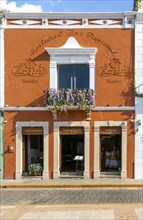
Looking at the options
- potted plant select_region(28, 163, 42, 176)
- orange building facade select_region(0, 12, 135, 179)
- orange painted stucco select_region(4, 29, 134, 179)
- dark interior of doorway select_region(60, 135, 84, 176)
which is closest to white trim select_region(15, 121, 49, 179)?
orange building facade select_region(0, 12, 135, 179)

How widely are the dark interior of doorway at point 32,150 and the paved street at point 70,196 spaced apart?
3.53 metres

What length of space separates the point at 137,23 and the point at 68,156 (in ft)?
23.9

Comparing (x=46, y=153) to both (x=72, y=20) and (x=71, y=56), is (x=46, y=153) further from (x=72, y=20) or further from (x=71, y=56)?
(x=72, y=20)

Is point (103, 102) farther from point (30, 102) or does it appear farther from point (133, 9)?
point (133, 9)

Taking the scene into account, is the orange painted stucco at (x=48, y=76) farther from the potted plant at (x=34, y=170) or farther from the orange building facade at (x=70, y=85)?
the potted plant at (x=34, y=170)

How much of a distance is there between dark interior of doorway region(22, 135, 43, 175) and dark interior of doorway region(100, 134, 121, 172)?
3070 mm

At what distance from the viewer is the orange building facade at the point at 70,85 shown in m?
22.1

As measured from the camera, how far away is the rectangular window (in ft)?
73.0

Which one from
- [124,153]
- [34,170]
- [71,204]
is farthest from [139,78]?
[71,204]

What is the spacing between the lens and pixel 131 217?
11797 mm

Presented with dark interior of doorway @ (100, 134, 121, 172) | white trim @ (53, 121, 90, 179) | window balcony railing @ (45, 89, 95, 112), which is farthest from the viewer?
dark interior of doorway @ (100, 134, 121, 172)

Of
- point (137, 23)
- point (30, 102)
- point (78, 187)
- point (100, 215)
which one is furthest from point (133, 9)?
point (100, 215)

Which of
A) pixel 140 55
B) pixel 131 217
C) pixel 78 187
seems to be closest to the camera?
pixel 131 217

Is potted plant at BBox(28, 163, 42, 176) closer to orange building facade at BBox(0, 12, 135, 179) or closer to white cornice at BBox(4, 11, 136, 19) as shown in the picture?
orange building facade at BBox(0, 12, 135, 179)
